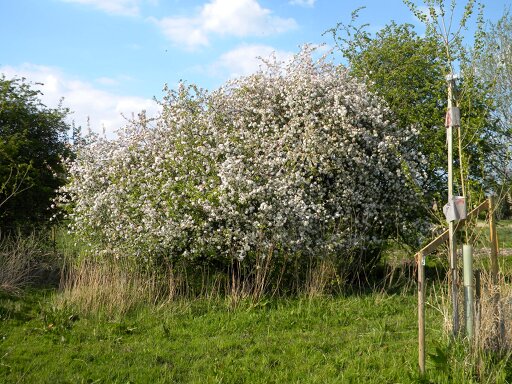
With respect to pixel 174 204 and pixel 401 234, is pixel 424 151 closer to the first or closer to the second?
pixel 401 234

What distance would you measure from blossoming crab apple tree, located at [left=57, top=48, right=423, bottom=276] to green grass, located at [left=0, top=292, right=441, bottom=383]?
139cm

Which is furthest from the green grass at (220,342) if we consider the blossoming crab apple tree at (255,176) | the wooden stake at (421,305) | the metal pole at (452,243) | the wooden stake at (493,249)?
the blossoming crab apple tree at (255,176)

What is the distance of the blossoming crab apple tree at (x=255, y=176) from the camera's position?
369 inches

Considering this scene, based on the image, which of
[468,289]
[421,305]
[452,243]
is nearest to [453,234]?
[452,243]

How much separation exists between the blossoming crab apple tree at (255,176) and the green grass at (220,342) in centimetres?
139

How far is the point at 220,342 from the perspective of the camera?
668 centimetres

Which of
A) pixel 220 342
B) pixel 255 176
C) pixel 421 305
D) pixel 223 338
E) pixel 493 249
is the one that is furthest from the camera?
pixel 255 176

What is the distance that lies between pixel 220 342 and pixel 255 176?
11.5 ft

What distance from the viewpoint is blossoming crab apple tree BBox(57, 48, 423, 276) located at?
9375mm

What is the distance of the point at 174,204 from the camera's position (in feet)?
31.0

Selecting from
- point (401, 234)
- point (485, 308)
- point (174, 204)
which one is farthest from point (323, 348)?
point (401, 234)

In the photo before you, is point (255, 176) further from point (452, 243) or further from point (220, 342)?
point (452, 243)

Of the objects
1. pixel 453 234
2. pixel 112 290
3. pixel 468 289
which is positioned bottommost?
pixel 112 290

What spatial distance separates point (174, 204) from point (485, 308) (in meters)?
5.46
